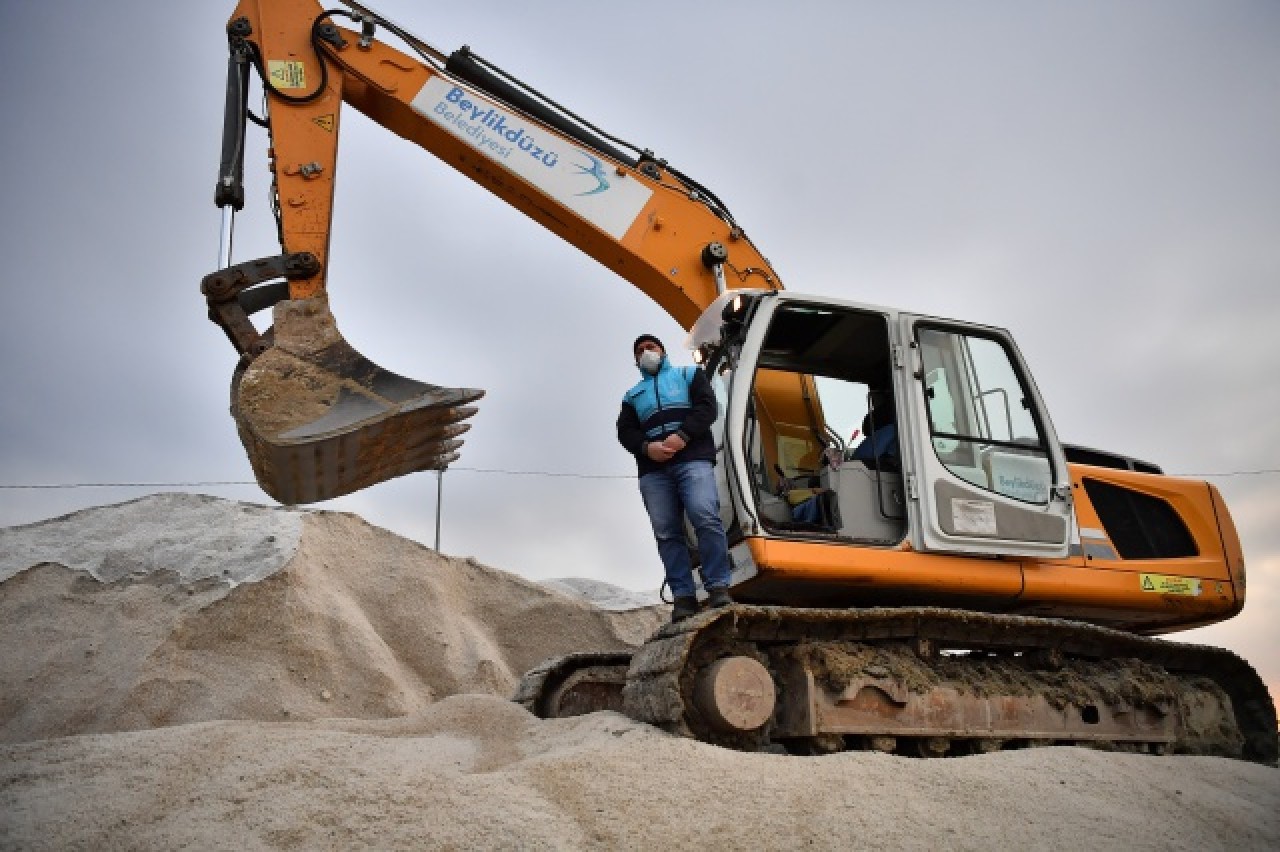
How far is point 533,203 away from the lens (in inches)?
254

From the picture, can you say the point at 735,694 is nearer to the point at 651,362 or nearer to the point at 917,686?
the point at 917,686

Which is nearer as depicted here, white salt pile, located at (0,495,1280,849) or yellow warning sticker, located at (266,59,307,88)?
white salt pile, located at (0,495,1280,849)

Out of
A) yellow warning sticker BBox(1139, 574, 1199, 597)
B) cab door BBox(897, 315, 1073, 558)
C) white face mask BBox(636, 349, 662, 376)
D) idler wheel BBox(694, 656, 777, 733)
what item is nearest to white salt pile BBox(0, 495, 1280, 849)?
idler wheel BBox(694, 656, 777, 733)

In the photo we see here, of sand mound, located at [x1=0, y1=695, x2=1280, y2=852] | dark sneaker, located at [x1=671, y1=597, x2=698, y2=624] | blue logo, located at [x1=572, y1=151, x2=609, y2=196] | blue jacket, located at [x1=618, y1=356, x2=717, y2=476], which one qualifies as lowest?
sand mound, located at [x1=0, y1=695, x2=1280, y2=852]

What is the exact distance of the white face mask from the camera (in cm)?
520

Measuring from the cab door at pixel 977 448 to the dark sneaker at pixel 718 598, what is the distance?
3.74ft

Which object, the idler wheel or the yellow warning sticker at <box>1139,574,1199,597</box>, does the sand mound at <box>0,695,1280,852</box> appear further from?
the yellow warning sticker at <box>1139,574,1199,597</box>

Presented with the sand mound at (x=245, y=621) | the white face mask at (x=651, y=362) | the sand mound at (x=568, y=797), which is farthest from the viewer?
the sand mound at (x=245, y=621)

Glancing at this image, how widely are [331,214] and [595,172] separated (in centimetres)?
167

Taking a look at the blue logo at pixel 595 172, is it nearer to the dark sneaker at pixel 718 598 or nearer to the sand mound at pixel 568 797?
the dark sneaker at pixel 718 598

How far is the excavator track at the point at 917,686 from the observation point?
4.55m

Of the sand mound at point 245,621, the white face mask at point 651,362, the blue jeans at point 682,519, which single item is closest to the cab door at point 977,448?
the blue jeans at point 682,519

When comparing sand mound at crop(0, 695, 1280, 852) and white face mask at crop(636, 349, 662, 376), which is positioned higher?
white face mask at crop(636, 349, 662, 376)

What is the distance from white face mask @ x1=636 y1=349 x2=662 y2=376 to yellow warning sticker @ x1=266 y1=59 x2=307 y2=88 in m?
2.64
